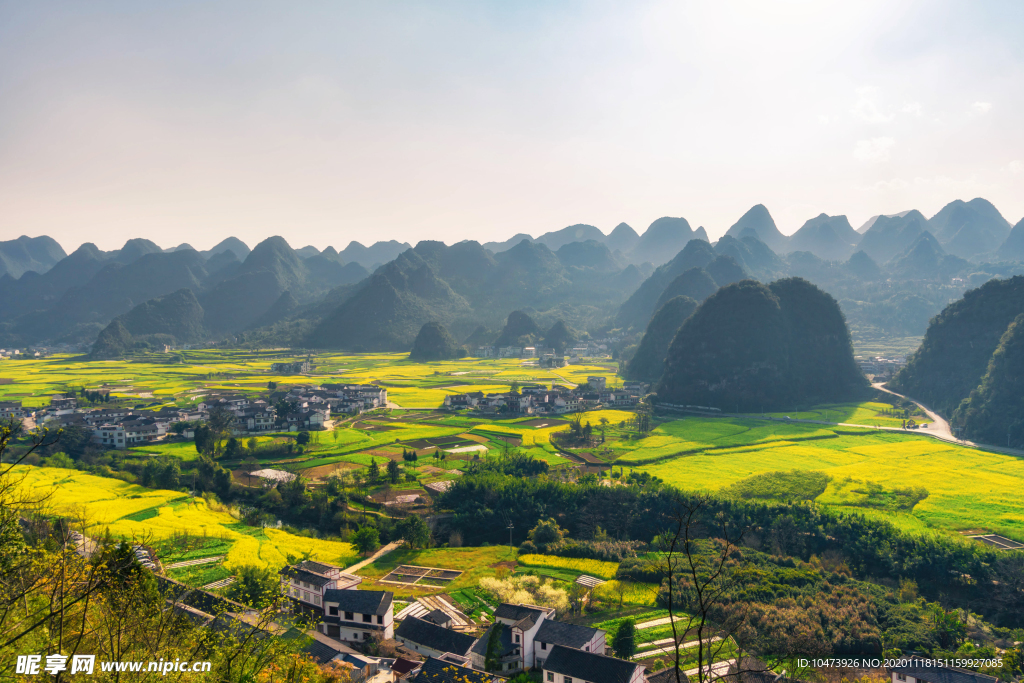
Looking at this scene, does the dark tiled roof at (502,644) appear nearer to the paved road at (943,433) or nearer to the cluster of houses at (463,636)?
the cluster of houses at (463,636)

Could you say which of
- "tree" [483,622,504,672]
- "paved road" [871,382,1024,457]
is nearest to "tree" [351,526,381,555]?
"tree" [483,622,504,672]

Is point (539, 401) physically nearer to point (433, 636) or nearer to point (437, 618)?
point (437, 618)

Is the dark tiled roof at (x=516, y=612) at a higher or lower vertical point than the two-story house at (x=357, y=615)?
higher

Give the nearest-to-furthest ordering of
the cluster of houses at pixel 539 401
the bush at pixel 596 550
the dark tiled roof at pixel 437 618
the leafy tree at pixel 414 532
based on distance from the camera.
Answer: the dark tiled roof at pixel 437 618 < the bush at pixel 596 550 < the leafy tree at pixel 414 532 < the cluster of houses at pixel 539 401

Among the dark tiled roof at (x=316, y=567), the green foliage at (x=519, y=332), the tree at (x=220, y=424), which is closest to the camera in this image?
the dark tiled roof at (x=316, y=567)

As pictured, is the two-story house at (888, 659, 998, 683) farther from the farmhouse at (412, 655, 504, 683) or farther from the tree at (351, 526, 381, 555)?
the tree at (351, 526, 381, 555)

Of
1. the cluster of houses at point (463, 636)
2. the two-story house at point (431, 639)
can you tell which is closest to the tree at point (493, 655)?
the cluster of houses at point (463, 636)

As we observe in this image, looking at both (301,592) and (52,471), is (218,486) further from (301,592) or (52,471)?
(301,592)

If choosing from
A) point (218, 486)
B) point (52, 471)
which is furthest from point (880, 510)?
point (52, 471)
